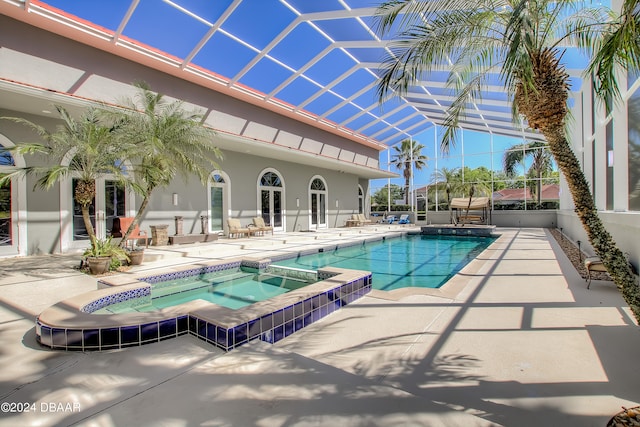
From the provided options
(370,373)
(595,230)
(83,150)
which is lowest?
(370,373)

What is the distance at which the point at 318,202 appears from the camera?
64.9 feet

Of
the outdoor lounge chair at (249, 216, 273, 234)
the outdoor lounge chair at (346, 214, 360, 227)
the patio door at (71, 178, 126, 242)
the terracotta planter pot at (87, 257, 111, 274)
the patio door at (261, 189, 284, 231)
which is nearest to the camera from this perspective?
the terracotta planter pot at (87, 257, 111, 274)

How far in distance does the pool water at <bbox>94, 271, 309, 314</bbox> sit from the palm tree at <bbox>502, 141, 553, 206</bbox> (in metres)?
20.6

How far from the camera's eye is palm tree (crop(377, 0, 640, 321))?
2.83m

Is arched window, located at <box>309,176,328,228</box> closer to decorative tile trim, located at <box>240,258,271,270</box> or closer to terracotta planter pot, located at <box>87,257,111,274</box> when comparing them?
decorative tile trim, located at <box>240,258,271,270</box>

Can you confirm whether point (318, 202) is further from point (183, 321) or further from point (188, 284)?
point (183, 321)

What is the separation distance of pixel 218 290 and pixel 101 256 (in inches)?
99.8

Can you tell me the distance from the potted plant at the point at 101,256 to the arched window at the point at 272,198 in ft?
28.3

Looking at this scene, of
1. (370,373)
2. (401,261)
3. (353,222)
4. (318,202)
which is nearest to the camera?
(370,373)

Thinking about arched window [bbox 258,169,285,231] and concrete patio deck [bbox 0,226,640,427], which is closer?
concrete patio deck [bbox 0,226,640,427]

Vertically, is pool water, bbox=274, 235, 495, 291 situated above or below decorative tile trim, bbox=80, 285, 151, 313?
below

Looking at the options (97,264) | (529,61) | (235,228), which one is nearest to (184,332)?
(97,264)

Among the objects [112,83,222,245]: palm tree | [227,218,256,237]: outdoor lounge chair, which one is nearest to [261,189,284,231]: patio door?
[227,218,256,237]: outdoor lounge chair

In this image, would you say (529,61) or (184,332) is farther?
(184,332)
